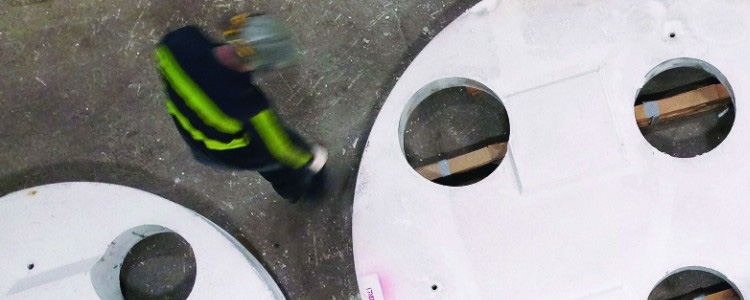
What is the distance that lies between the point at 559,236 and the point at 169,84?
1.54 metres

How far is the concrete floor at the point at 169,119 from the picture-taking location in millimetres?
2777

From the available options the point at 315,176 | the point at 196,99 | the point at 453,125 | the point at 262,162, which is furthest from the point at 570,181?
the point at 196,99

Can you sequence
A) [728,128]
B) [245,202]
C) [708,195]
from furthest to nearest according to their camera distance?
1. [245,202]
2. [728,128]
3. [708,195]

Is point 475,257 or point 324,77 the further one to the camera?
point 324,77

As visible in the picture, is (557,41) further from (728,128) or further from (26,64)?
(26,64)

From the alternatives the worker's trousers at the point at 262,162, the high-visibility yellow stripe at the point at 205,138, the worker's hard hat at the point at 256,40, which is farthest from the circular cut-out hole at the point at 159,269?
the worker's hard hat at the point at 256,40

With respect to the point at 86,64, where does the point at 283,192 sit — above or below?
below

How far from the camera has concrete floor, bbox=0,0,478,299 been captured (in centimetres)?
278

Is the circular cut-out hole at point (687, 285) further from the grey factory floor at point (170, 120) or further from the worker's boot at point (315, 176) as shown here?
the worker's boot at point (315, 176)

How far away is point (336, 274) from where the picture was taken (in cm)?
274

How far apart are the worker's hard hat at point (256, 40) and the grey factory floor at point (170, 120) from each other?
1.96ft

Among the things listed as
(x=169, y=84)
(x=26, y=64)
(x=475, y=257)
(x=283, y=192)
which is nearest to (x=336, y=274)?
(x=283, y=192)

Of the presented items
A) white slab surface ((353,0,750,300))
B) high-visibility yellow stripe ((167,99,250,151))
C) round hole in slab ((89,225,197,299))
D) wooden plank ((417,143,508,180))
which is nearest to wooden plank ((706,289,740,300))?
white slab surface ((353,0,750,300))

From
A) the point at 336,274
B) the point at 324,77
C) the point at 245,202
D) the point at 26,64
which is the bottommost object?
the point at 336,274
